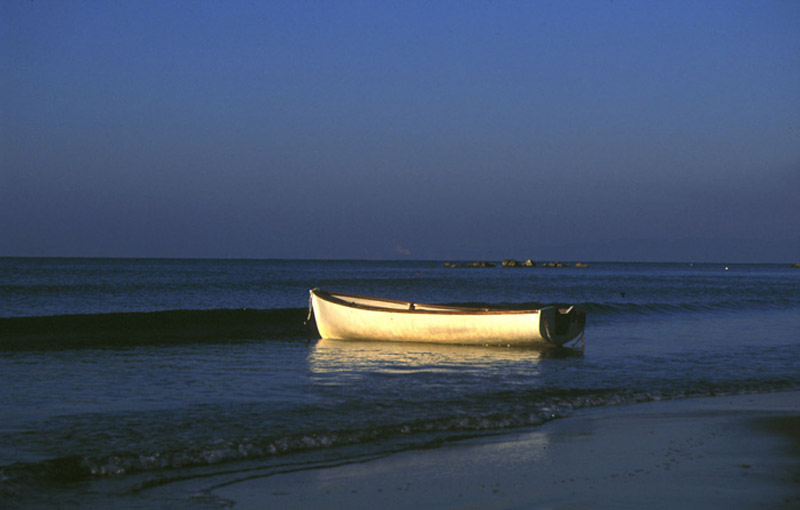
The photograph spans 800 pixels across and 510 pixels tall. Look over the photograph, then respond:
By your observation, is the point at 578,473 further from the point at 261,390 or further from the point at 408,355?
the point at 408,355

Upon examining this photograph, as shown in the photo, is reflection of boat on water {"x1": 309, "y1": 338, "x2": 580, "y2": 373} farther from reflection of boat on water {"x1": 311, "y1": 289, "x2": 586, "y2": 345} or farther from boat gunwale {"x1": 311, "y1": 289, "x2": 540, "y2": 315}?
boat gunwale {"x1": 311, "y1": 289, "x2": 540, "y2": 315}

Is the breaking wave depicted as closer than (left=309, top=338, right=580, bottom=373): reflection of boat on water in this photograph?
Yes

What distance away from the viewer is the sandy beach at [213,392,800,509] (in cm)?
602

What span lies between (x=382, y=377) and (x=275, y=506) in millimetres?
7621

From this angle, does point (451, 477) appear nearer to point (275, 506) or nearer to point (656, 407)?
point (275, 506)

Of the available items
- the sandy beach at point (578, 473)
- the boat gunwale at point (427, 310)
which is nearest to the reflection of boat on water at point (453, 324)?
the boat gunwale at point (427, 310)

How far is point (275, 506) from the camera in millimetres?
5949

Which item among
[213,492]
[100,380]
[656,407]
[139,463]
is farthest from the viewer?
[100,380]

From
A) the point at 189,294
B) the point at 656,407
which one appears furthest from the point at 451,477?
the point at 189,294

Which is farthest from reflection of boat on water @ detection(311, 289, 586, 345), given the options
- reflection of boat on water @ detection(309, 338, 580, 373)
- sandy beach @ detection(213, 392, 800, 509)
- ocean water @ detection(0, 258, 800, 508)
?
sandy beach @ detection(213, 392, 800, 509)

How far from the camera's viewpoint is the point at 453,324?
19.6 meters

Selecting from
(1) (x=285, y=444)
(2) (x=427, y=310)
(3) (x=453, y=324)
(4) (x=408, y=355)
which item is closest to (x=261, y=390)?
(1) (x=285, y=444)

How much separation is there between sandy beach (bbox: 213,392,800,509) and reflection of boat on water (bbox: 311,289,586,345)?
9.49 meters

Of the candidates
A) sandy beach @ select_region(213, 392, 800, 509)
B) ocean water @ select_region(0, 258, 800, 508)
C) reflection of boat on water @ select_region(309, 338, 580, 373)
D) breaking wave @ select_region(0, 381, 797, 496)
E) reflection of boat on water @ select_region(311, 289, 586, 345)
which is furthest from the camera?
reflection of boat on water @ select_region(311, 289, 586, 345)
